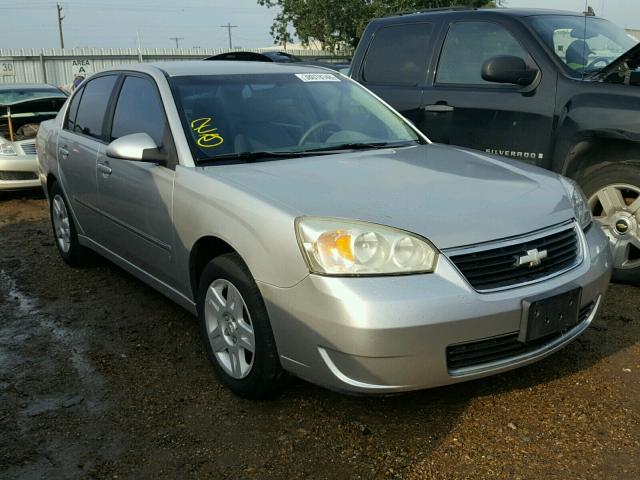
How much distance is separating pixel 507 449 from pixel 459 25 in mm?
3679

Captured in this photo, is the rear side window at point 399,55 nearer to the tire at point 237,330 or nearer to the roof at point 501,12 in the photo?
the roof at point 501,12

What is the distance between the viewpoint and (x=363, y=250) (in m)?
2.68

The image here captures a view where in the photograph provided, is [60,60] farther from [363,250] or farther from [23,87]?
[363,250]

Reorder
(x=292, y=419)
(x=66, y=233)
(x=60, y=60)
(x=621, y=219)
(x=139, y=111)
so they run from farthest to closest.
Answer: (x=60, y=60) → (x=66, y=233) → (x=621, y=219) → (x=139, y=111) → (x=292, y=419)

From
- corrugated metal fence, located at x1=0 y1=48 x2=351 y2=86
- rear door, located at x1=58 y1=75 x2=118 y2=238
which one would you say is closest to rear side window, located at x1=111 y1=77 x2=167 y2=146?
rear door, located at x1=58 y1=75 x2=118 y2=238

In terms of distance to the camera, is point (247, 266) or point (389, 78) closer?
point (247, 266)

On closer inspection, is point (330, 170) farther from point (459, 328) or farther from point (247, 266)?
point (459, 328)

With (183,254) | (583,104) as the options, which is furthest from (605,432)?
(583,104)

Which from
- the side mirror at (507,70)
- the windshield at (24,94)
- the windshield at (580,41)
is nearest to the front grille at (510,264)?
the side mirror at (507,70)

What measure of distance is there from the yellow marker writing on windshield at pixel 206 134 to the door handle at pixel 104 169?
2.88 feet

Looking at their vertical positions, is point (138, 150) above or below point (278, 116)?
below

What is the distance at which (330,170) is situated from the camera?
3.37 metres

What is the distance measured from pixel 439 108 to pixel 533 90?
0.75 meters

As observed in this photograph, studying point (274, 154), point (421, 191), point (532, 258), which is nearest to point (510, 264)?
point (532, 258)
